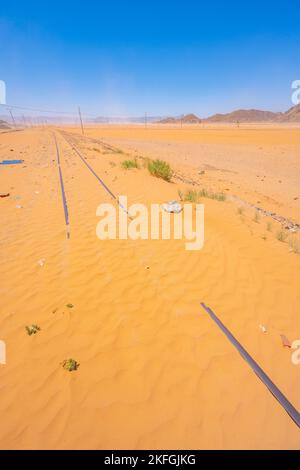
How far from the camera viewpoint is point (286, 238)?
229 inches

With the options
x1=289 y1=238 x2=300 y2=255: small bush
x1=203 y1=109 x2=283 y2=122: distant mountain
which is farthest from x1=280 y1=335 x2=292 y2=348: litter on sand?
x1=203 y1=109 x2=283 y2=122: distant mountain

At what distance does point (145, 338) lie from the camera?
3.18 metres

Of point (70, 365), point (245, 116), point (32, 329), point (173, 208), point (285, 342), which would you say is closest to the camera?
point (70, 365)

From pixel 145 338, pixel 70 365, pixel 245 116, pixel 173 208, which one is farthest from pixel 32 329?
pixel 245 116

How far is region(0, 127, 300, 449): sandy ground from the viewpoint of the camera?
231 cm

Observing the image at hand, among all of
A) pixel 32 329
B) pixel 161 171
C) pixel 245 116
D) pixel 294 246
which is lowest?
pixel 32 329

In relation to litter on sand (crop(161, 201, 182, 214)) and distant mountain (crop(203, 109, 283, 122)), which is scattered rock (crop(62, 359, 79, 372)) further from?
distant mountain (crop(203, 109, 283, 122))

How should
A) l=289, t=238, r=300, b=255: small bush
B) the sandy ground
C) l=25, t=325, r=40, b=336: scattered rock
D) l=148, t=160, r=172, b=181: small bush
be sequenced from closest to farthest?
the sandy ground → l=25, t=325, r=40, b=336: scattered rock → l=289, t=238, r=300, b=255: small bush → l=148, t=160, r=172, b=181: small bush

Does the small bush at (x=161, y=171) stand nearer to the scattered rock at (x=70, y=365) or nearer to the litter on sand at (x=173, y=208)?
the litter on sand at (x=173, y=208)

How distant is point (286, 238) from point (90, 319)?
16.6 ft

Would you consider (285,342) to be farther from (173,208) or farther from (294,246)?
(173,208)

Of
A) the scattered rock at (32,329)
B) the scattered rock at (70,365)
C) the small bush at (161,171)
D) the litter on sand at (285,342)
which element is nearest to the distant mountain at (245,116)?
the small bush at (161,171)

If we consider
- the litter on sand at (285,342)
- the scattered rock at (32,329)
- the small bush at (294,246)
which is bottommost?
the litter on sand at (285,342)

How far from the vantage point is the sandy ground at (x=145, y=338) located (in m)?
2.31
